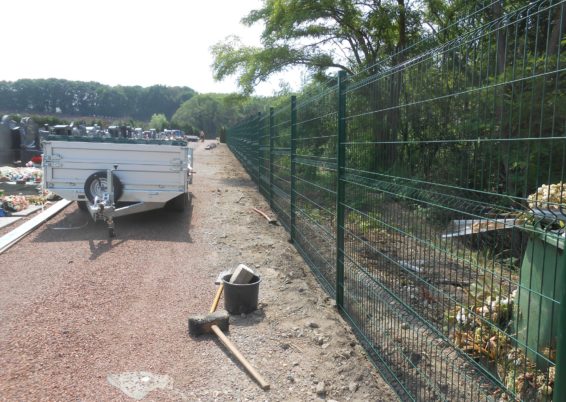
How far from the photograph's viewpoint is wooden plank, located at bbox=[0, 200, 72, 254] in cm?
701

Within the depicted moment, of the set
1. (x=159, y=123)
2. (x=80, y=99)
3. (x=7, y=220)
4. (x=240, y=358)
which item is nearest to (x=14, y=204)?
(x=7, y=220)

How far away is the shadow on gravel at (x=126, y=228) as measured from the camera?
7609 millimetres

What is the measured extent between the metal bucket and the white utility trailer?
3963 mm

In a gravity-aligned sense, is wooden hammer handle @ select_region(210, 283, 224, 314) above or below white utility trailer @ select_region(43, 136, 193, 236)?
below

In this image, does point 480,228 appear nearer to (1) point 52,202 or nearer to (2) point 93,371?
(2) point 93,371

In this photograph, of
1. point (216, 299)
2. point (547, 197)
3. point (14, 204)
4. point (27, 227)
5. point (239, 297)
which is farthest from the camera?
point (14, 204)

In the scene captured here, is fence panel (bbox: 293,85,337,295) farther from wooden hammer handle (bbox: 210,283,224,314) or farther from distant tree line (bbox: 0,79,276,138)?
distant tree line (bbox: 0,79,276,138)

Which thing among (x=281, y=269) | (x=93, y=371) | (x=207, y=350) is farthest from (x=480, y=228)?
(x=281, y=269)

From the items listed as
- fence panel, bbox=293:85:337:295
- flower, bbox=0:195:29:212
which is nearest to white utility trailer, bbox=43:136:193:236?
flower, bbox=0:195:29:212

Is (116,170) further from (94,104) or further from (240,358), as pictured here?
(94,104)

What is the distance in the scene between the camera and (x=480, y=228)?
2.11 metres

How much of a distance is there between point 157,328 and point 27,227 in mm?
4907

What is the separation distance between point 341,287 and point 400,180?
73.6 inches

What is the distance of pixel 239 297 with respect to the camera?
462cm
